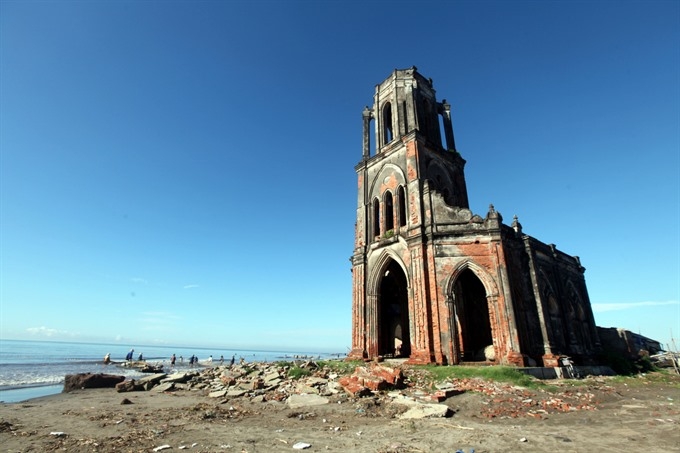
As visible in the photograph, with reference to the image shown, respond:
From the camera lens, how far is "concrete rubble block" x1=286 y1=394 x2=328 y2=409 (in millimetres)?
10266

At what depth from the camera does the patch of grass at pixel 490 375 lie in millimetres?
12247

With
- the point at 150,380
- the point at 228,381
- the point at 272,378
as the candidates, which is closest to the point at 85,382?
the point at 150,380

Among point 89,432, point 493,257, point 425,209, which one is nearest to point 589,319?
point 493,257

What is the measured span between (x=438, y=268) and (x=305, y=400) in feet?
31.5

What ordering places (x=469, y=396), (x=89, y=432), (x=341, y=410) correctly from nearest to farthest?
1. (x=89, y=432)
2. (x=341, y=410)
3. (x=469, y=396)

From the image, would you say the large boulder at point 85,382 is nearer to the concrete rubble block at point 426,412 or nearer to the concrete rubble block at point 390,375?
the concrete rubble block at point 390,375

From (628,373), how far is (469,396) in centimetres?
1631

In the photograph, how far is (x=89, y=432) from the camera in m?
8.23

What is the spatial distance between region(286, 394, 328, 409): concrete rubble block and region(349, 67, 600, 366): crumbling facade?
21.9 feet

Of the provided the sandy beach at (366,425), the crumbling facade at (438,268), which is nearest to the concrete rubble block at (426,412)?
the sandy beach at (366,425)

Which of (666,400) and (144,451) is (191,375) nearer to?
(144,451)

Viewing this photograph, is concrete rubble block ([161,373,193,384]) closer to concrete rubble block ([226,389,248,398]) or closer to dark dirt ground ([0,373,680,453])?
dark dirt ground ([0,373,680,453])

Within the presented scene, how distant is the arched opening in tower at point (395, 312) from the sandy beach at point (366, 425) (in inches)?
380

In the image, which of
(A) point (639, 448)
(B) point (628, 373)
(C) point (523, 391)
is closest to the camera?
(A) point (639, 448)
